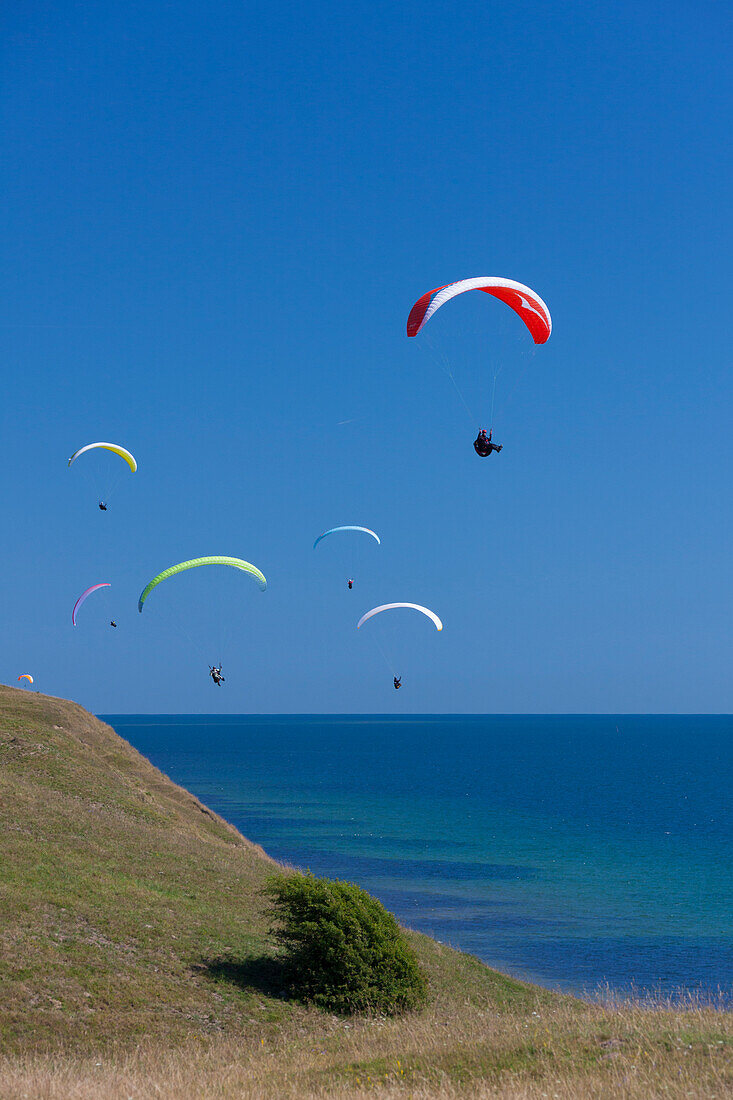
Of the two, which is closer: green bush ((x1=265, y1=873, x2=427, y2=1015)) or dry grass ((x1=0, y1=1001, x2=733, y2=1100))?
dry grass ((x1=0, y1=1001, x2=733, y2=1100))

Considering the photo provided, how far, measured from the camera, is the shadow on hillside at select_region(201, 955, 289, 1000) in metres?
22.9

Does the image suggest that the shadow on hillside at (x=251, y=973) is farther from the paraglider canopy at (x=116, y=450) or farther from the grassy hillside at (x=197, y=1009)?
the paraglider canopy at (x=116, y=450)

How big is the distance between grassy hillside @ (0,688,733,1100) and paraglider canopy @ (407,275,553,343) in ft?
60.4

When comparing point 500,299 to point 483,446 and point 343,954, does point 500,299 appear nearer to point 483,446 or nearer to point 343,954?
point 483,446

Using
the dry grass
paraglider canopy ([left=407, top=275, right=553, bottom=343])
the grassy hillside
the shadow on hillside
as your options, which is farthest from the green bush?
paraglider canopy ([left=407, top=275, right=553, bottom=343])

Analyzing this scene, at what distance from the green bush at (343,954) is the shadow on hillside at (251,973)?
0.36m

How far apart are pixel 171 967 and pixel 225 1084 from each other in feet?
36.8

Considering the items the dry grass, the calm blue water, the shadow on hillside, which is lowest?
the dry grass

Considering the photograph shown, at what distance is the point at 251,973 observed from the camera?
23.8m

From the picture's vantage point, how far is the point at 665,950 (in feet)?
145

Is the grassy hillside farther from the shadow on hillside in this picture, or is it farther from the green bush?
the green bush

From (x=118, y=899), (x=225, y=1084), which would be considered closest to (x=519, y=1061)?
(x=225, y=1084)

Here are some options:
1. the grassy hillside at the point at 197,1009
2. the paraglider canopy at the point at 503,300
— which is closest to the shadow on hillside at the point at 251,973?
the grassy hillside at the point at 197,1009

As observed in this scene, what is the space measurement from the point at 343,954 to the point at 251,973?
2.76 meters
